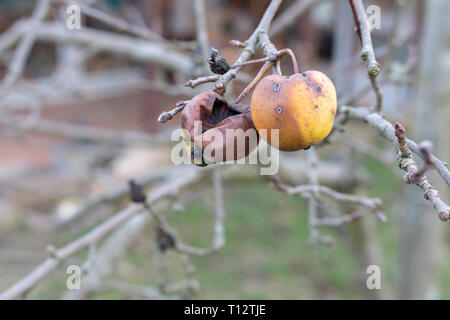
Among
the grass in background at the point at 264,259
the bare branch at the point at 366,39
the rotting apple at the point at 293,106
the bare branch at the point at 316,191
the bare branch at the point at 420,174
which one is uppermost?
the grass in background at the point at 264,259

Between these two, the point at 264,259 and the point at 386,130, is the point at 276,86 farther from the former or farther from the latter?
the point at 264,259

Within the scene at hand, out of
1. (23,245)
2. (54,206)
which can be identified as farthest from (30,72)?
(23,245)

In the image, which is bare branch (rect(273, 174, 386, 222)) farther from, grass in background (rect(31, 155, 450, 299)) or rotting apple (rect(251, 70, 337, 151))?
grass in background (rect(31, 155, 450, 299))

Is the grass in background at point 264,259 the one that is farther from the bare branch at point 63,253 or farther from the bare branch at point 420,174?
the bare branch at point 420,174

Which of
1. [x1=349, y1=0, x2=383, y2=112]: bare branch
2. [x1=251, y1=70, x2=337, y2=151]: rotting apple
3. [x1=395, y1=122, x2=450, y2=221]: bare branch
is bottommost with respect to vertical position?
[x1=395, y1=122, x2=450, y2=221]: bare branch

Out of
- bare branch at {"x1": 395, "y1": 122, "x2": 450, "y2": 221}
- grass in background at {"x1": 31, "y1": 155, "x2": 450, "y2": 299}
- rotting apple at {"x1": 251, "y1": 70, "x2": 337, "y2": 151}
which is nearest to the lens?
bare branch at {"x1": 395, "y1": 122, "x2": 450, "y2": 221}

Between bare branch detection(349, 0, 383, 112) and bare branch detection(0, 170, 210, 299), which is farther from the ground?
bare branch detection(349, 0, 383, 112)

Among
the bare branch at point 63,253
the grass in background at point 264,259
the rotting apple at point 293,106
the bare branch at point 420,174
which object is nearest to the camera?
the bare branch at point 420,174

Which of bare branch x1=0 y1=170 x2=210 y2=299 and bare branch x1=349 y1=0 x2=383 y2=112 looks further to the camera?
bare branch x1=0 y1=170 x2=210 y2=299

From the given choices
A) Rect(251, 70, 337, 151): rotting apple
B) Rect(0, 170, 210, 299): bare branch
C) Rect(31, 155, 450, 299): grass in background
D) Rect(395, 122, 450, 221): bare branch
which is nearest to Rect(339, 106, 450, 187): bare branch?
Rect(395, 122, 450, 221): bare branch

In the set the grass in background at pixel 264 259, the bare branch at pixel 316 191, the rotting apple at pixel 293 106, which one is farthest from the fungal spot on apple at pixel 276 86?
the grass in background at pixel 264 259

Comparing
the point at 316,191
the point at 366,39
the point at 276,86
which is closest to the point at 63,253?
the point at 316,191
